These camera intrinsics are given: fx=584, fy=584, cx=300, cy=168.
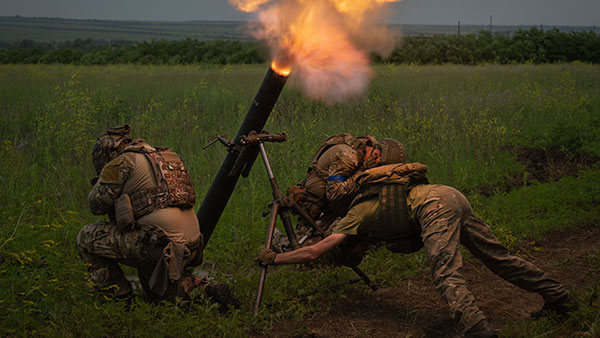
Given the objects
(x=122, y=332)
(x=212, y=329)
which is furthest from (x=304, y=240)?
(x=122, y=332)

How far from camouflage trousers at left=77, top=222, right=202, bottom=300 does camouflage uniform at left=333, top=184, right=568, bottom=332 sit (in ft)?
4.58

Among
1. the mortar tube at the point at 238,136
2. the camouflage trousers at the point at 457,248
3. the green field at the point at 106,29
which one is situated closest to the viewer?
the camouflage trousers at the point at 457,248

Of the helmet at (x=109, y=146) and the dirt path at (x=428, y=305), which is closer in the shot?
the dirt path at (x=428, y=305)

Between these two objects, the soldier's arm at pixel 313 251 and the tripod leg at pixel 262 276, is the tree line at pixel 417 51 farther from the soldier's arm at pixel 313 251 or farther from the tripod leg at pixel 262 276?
the soldier's arm at pixel 313 251

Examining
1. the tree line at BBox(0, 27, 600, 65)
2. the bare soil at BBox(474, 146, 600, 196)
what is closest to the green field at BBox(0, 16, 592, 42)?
the tree line at BBox(0, 27, 600, 65)

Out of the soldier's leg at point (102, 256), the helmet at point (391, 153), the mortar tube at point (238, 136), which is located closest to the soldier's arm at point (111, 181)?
the soldier's leg at point (102, 256)

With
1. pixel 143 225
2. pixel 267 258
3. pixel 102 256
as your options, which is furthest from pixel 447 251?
pixel 102 256

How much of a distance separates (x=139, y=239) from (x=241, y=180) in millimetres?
3854

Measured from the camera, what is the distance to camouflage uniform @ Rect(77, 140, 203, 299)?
4.89 m

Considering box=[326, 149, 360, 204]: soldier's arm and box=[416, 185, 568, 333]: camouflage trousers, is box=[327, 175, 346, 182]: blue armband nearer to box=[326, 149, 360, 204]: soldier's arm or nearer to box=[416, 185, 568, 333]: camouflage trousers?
box=[326, 149, 360, 204]: soldier's arm

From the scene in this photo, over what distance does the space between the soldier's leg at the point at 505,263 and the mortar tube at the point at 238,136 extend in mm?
1802

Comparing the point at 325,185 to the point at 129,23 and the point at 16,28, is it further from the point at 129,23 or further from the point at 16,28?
the point at 129,23

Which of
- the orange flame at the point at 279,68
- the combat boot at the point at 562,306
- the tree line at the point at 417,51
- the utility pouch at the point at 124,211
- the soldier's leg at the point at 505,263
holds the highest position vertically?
the tree line at the point at 417,51

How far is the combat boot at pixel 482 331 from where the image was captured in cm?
386
